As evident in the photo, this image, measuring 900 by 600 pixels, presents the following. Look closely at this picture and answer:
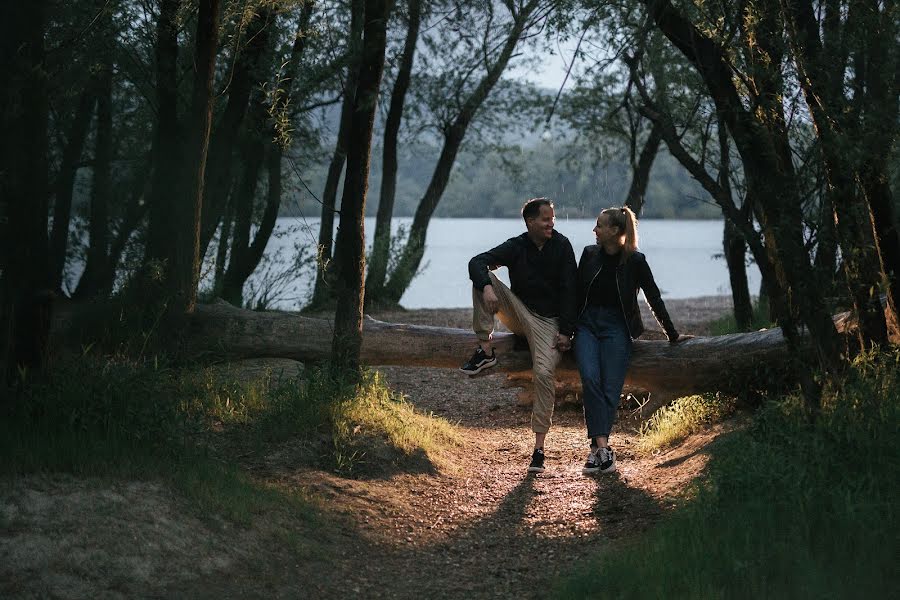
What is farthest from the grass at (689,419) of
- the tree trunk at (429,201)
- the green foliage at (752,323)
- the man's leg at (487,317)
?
the tree trunk at (429,201)

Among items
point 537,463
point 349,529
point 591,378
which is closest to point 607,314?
point 591,378

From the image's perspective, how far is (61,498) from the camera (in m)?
4.80

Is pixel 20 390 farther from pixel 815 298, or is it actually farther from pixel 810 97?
pixel 810 97

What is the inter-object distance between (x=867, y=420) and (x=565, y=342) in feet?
8.00

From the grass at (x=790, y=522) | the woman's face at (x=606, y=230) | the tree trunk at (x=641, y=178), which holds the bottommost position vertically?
the grass at (x=790, y=522)

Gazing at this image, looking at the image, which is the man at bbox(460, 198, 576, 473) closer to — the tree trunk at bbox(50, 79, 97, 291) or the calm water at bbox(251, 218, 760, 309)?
the calm water at bbox(251, 218, 760, 309)

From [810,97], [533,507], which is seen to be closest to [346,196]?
[533,507]

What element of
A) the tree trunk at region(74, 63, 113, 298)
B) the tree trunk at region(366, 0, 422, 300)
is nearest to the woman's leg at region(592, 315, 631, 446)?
the tree trunk at region(74, 63, 113, 298)

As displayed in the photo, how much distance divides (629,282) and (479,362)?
134 cm

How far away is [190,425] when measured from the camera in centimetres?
610

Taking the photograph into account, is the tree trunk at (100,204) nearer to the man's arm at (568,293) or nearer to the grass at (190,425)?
the grass at (190,425)

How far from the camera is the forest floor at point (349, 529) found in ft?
14.6

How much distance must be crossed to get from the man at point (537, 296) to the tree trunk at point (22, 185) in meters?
3.07

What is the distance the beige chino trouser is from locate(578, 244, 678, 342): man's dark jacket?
1.11ft
